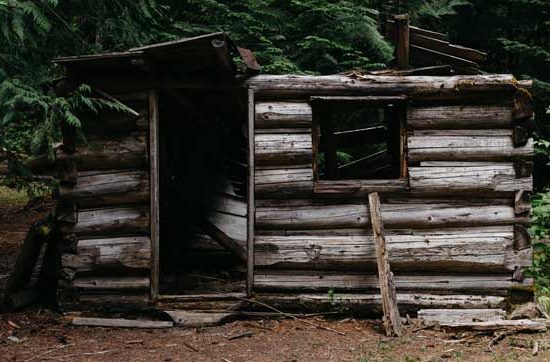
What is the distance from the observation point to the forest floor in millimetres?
6246

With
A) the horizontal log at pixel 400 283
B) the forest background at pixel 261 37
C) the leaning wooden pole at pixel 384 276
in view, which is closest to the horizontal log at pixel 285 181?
the leaning wooden pole at pixel 384 276

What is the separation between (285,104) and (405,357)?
3.40 m

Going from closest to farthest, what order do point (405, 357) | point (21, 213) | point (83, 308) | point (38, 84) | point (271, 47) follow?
point (405, 357) → point (38, 84) → point (83, 308) → point (271, 47) → point (21, 213)

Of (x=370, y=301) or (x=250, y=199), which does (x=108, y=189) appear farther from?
(x=370, y=301)

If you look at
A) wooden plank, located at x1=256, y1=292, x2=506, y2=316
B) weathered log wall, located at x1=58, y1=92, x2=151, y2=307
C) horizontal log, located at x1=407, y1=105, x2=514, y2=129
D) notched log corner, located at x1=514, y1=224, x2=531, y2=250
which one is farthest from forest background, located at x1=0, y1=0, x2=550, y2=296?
horizontal log, located at x1=407, y1=105, x2=514, y2=129

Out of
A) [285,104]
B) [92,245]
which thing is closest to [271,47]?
[285,104]

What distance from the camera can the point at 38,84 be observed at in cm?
725

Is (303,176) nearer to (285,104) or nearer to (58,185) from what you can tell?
(285,104)

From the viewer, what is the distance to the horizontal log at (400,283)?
7.64m

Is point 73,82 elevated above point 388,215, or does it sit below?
above

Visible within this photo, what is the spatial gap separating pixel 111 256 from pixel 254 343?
7.47 ft

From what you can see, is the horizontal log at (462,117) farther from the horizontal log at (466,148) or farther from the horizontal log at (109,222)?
the horizontal log at (109,222)

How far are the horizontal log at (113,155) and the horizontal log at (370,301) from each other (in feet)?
7.74

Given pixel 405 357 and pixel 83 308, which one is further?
pixel 83 308
